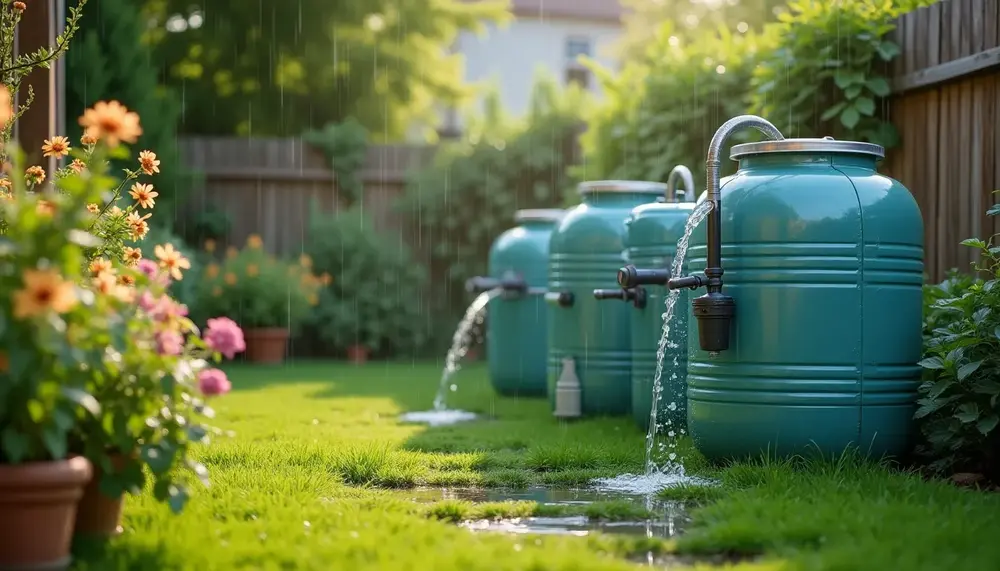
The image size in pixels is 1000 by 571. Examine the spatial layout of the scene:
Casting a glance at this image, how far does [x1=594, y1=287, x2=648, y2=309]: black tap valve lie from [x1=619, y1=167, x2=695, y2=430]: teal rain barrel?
0.03 metres

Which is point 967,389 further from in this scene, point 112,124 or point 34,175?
point 34,175

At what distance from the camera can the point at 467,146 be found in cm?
1150

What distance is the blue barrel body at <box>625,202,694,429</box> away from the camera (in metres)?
5.04

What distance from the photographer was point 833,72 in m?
6.12

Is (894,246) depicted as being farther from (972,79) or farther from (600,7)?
(600,7)

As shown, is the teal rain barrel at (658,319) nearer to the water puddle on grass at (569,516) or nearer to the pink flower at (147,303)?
the water puddle on grass at (569,516)

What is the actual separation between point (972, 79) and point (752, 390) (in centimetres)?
223

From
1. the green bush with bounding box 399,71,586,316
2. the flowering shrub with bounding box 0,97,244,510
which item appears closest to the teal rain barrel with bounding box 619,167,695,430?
the flowering shrub with bounding box 0,97,244,510

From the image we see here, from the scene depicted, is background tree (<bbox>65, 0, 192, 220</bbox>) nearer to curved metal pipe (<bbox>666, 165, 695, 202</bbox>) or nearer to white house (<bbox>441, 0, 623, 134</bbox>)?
curved metal pipe (<bbox>666, 165, 695, 202</bbox>)

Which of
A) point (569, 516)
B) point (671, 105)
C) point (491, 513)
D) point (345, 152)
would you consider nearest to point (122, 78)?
point (345, 152)

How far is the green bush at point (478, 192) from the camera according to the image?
11.2 metres

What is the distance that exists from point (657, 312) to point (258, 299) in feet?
17.5

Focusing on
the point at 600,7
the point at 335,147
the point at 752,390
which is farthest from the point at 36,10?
the point at 600,7

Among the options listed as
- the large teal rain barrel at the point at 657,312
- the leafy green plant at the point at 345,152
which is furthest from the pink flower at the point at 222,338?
the leafy green plant at the point at 345,152
